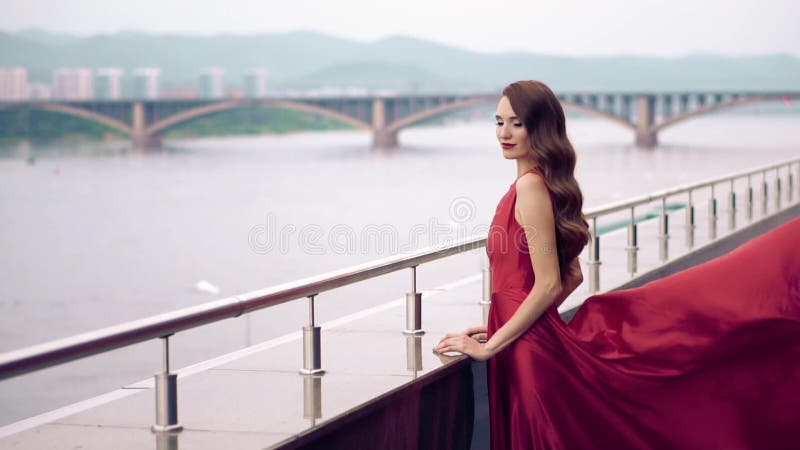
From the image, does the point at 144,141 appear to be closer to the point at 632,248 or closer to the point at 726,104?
the point at 726,104

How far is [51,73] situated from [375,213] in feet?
233

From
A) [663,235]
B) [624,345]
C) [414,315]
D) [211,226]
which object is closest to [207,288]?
[211,226]

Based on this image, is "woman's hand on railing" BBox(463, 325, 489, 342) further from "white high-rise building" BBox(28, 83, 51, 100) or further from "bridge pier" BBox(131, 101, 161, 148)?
"white high-rise building" BBox(28, 83, 51, 100)

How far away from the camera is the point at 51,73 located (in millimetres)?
114312

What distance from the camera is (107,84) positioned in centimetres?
12169

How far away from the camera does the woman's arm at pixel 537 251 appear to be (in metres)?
2.75

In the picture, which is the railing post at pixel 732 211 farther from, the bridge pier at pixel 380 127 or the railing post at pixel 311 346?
the bridge pier at pixel 380 127

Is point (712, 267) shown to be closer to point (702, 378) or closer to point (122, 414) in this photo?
point (702, 378)

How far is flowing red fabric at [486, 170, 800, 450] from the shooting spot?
287 cm

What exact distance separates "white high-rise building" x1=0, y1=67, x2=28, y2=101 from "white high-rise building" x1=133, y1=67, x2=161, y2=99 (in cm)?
1848

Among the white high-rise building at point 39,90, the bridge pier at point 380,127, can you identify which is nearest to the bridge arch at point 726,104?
the bridge pier at point 380,127

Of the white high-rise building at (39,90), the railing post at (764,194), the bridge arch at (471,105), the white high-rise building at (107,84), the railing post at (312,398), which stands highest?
the white high-rise building at (107,84)

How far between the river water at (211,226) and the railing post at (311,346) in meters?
30.9

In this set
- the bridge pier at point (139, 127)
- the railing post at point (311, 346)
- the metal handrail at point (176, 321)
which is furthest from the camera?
the bridge pier at point (139, 127)
